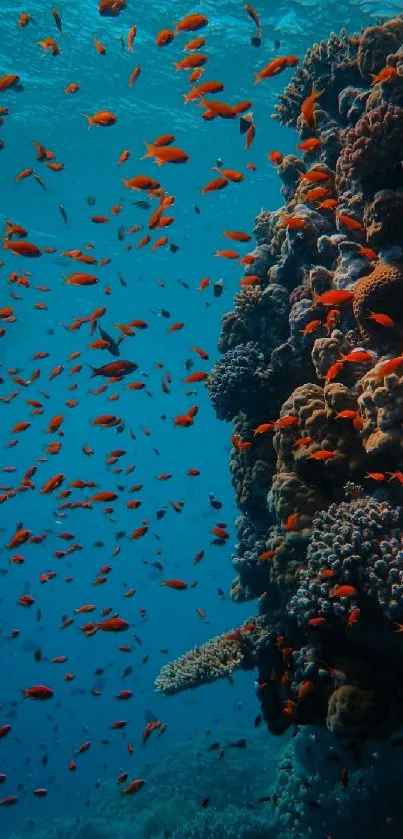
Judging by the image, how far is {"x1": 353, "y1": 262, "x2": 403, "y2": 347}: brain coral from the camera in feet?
21.2

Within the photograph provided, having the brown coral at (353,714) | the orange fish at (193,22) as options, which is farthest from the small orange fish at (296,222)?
the brown coral at (353,714)

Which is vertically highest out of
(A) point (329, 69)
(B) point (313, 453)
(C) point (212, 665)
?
(A) point (329, 69)

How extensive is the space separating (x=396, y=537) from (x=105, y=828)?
19163 mm

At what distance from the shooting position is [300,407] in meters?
7.18

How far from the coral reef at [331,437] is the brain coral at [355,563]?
0.02m

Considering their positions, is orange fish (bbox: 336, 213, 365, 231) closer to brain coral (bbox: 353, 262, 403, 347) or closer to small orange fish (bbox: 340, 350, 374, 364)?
brain coral (bbox: 353, 262, 403, 347)

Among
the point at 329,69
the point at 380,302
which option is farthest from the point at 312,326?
the point at 329,69

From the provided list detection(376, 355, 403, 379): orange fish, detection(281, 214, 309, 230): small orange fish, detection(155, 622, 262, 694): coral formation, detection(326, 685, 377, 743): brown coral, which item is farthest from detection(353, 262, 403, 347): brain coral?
detection(155, 622, 262, 694): coral formation

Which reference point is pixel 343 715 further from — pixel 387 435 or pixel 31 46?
pixel 31 46

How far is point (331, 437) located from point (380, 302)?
1.77 meters

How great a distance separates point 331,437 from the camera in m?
6.71

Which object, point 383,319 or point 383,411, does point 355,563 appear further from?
point 383,319

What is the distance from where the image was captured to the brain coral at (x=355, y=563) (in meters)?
5.64

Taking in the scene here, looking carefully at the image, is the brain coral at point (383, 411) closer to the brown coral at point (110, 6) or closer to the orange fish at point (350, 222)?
the orange fish at point (350, 222)
